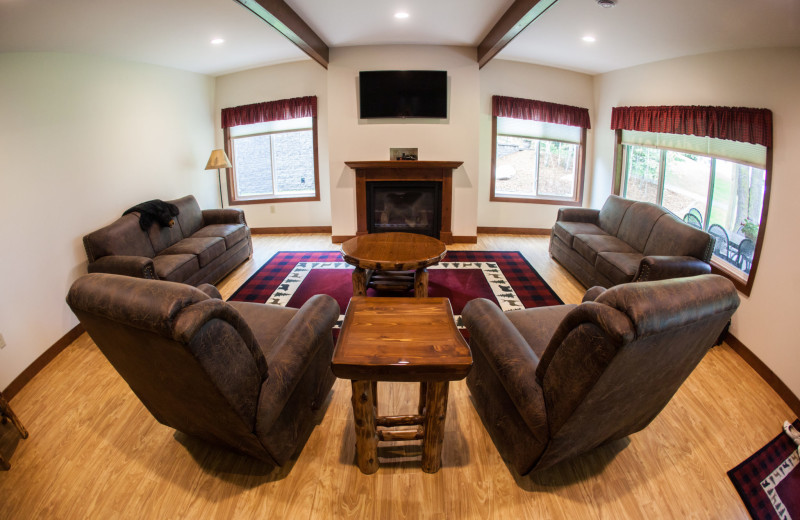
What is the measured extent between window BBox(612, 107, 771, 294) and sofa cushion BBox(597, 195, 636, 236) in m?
0.47

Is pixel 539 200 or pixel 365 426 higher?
pixel 539 200

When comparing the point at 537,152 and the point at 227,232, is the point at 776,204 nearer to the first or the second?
the point at 537,152

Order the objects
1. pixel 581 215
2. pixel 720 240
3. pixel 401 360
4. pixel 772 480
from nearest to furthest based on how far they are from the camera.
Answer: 1. pixel 401 360
2. pixel 772 480
3. pixel 720 240
4. pixel 581 215

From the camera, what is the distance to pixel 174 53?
406 centimetres

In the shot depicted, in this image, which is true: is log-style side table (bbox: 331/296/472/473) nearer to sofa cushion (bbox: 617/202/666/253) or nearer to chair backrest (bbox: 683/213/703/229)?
sofa cushion (bbox: 617/202/666/253)

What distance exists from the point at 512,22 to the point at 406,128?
2065 mm

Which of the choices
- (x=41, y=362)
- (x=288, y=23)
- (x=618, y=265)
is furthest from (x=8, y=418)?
(x=618, y=265)

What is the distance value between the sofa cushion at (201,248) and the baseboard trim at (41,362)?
1.02 m

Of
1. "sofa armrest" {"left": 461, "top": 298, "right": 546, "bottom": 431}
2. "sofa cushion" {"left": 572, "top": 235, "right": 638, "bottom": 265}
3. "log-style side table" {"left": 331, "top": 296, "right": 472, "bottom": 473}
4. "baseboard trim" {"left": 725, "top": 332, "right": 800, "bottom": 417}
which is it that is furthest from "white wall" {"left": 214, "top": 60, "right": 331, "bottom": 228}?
"baseboard trim" {"left": 725, "top": 332, "right": 800, "bottom": 417}

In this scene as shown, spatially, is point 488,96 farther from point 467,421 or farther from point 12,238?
point 12,238

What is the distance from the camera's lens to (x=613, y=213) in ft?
14.5

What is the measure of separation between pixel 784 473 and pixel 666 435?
0.47m

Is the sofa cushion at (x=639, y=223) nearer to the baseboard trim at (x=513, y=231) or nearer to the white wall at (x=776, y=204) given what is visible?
the white wall at (x=776, y=204)

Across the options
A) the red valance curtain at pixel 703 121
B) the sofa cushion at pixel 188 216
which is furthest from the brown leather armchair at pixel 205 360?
the red valance curtain at pixel 703 121
